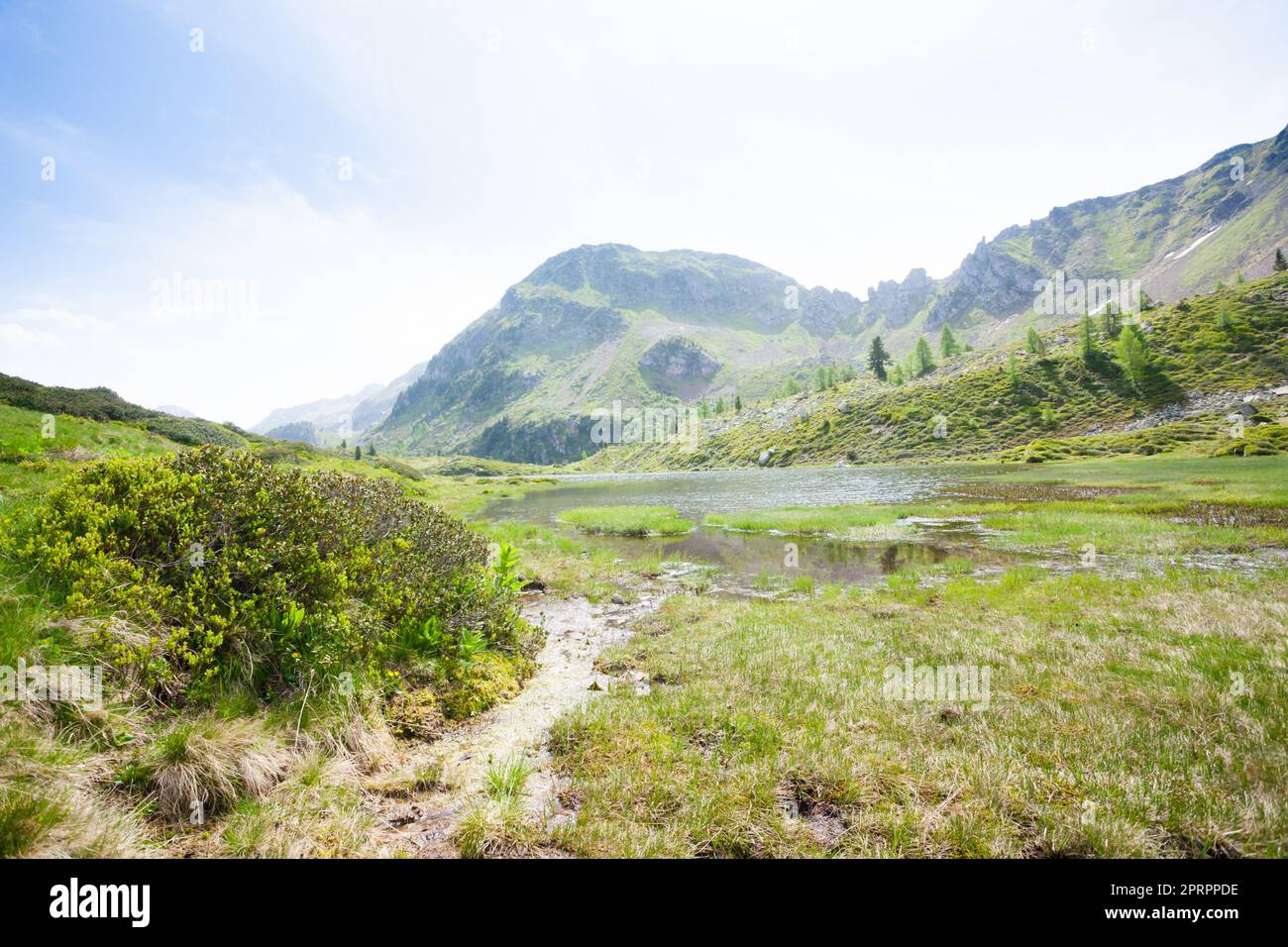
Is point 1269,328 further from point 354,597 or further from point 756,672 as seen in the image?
point 354,597

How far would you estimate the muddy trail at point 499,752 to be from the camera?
5.57 metres

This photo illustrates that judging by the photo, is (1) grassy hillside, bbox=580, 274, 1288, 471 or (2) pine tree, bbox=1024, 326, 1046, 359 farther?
(2) pine tree, bbox=1024, 326, 1046, 359

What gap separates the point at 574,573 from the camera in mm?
24500

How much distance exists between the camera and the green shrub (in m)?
6.14

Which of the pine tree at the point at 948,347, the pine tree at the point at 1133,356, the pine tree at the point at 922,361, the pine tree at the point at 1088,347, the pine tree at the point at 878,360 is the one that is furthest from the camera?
the pine tree at the point at 948,347

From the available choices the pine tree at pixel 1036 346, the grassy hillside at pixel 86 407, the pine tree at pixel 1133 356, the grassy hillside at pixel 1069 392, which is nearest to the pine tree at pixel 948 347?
the grassy hillside at pixel 1069 392

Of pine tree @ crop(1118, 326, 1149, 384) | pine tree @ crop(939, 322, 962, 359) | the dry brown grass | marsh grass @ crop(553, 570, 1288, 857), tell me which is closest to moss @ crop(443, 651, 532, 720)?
marsh grass @ crop(553, 570, 1288, 857)

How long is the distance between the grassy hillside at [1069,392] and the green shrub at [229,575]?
115 m

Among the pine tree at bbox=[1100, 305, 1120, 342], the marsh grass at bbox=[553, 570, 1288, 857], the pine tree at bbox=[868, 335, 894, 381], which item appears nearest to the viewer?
the marsh grass at bbox=[553, 570, 1288, 857]

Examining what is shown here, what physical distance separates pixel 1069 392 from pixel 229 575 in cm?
16857

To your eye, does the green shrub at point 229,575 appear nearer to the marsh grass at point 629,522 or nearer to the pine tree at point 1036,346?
the marsh grass at point 629,522

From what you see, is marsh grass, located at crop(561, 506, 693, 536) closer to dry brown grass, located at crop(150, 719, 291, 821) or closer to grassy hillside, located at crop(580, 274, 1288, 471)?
dry brown grass, located at crop(150, 719, 291, 821)

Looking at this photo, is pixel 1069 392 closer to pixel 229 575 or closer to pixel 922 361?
pixel 922 361

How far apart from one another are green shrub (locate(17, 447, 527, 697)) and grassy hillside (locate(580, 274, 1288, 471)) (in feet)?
377
